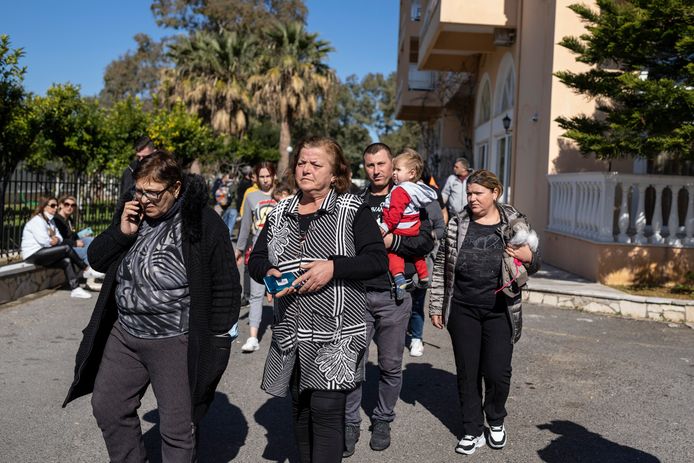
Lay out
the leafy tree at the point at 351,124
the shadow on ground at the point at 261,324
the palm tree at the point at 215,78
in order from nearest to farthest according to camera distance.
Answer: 1. the shadow on ground at the point at 261,324
2. the palm tree at the point at 215,78
3. the leafy tree at the point at 351,124

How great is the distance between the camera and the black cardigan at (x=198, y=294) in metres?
3.13

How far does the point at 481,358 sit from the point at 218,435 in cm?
177

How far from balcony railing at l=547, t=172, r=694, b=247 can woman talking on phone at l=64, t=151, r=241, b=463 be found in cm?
797

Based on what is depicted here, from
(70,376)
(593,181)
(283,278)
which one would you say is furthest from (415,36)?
(283,278)

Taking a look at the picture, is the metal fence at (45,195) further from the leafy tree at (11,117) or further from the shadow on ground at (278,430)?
the shadow on ground at (278,430)

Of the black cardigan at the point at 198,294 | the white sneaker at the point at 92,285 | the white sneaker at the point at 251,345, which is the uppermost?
the black cardigan at the point at 198,294

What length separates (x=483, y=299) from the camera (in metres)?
4.25

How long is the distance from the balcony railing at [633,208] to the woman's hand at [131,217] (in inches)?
321

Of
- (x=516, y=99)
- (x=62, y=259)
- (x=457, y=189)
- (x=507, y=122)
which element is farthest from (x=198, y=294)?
(x=507, y=122)

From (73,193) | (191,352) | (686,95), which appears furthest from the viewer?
(73,193)

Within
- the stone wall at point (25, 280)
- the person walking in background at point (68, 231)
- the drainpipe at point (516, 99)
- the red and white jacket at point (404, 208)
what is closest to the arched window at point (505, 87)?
the drainpipe at point (516, 99)

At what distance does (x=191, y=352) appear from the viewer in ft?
10.2

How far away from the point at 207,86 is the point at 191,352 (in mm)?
31741

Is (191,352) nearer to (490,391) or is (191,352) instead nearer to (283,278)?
(283,278)
